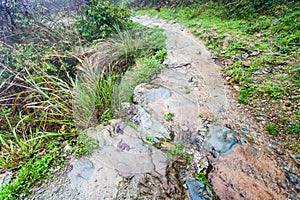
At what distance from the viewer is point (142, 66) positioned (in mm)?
2895

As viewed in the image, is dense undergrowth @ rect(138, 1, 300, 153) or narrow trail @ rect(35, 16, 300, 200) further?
dense undergrowth @ rect(138, 1, 300, 153)

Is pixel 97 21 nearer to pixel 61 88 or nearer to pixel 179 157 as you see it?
pixel 61 88

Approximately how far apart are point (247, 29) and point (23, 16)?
4.15 metres

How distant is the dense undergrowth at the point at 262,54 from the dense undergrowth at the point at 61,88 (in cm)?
116

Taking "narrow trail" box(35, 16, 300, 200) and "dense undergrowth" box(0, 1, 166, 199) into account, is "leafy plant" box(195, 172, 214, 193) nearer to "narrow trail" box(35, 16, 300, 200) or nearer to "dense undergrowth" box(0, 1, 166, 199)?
"narrow trail" box(35, 16, 300, 200)

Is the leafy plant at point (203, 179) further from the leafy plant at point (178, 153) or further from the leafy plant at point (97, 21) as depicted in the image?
the leafy plant at point (97, 21)

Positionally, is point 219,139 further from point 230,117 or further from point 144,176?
point 144,176

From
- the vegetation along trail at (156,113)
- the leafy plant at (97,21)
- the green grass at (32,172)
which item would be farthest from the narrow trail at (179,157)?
the leafy plant at (97,21)

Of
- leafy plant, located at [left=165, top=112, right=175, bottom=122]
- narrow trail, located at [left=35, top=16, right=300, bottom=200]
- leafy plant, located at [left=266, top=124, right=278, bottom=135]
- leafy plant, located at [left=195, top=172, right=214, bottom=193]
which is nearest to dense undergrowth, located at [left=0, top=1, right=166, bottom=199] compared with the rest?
narrow trail, located at [left=35, top=16, right=300, bottom=200]

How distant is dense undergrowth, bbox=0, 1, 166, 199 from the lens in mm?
1600

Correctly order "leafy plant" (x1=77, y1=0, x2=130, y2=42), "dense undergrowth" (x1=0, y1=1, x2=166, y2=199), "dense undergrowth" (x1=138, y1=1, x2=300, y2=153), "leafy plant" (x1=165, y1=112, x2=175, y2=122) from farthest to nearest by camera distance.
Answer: "leafy plant" (x1=77, y1=0, x2=130, y2=42)
"leafy plant" (x1=165, y1=112, x2=175, y2=122)
"dense undergrowth" (x1=138, y1=1, x2=300, y2=153)
"dense undergrowth" (x1=0, y1=1, x2=166, y2=199)

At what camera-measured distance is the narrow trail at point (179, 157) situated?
1.37 meters

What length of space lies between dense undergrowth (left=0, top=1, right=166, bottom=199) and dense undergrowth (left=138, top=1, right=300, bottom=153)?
116cm

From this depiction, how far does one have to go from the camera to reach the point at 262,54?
263cm
